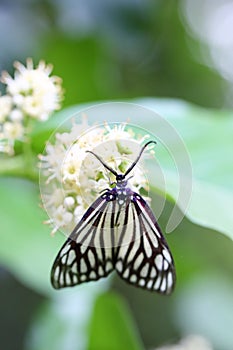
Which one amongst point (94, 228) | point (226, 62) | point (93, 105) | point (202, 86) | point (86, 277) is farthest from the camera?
point (226, 62)

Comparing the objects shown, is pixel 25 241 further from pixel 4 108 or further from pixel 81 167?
pixel 81 167

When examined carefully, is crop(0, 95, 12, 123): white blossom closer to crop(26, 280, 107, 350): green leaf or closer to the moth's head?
the moth's head

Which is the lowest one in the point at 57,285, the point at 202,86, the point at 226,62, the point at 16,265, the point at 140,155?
the point at 57,285

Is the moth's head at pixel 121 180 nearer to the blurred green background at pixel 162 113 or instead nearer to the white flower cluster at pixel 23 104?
the blurred green background at pixel 162 113

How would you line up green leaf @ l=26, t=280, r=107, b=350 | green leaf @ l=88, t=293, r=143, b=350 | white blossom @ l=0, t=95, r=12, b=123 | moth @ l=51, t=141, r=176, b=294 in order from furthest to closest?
green leaf @ l=26, t=280, r=107, b=350 → green leaf @ l=88, t=293, r=143, b=350 → white blossom @ l=0, t=95, r=12, b=123 → moth @ l=51, t=141, r=176, b=294

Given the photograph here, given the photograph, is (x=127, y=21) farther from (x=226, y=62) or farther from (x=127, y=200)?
(x=127, y=200)

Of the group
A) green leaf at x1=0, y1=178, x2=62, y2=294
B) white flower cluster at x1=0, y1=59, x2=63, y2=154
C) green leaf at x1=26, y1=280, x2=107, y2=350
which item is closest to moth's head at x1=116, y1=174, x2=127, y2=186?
white flower cluster at x1=0, y1=59, x2=63, y2=154

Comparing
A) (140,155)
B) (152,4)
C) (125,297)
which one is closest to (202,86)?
(152,4)

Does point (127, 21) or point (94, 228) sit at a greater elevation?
point (127, 21)

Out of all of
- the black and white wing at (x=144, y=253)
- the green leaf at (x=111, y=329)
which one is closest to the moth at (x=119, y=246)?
the black and white wing at (x=144, y=253)
